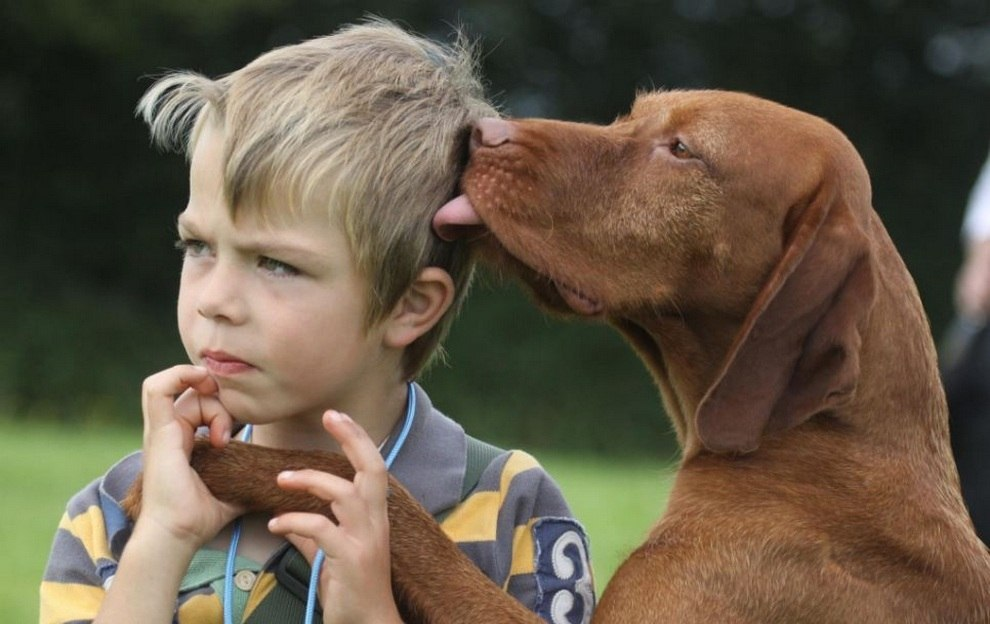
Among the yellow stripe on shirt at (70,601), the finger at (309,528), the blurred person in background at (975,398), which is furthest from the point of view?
the blurred person in background at (975,398)

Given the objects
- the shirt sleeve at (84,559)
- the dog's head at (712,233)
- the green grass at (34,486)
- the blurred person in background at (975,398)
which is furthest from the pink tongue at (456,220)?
the blurred person in background at (975,398)

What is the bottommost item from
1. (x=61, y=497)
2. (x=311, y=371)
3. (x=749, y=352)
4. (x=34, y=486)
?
(x=34, y=486)

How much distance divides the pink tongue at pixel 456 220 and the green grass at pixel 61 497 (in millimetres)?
967

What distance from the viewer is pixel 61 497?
10.3 m

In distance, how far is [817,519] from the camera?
3545mm

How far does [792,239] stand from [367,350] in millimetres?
987

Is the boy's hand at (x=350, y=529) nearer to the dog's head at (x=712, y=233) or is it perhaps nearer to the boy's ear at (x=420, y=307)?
the boy's ear at (x=420, y=307)

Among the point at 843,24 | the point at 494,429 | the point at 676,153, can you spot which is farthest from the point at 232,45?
the point at 676,153

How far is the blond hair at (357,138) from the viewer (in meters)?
3.23

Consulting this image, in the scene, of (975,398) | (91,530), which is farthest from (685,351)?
(975,398)

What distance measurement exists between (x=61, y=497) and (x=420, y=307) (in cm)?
730

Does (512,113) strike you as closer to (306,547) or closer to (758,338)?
(758,338)

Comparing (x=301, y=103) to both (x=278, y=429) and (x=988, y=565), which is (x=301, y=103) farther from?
(x=988, y=565)

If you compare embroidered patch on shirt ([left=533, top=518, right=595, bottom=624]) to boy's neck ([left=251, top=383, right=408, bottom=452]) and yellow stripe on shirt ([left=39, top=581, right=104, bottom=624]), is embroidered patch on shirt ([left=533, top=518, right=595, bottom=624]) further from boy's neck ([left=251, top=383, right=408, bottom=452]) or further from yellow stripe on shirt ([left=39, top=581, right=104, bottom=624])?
yellow stripe on shirt ([left=39, top=581, right=104, bottom=624])
